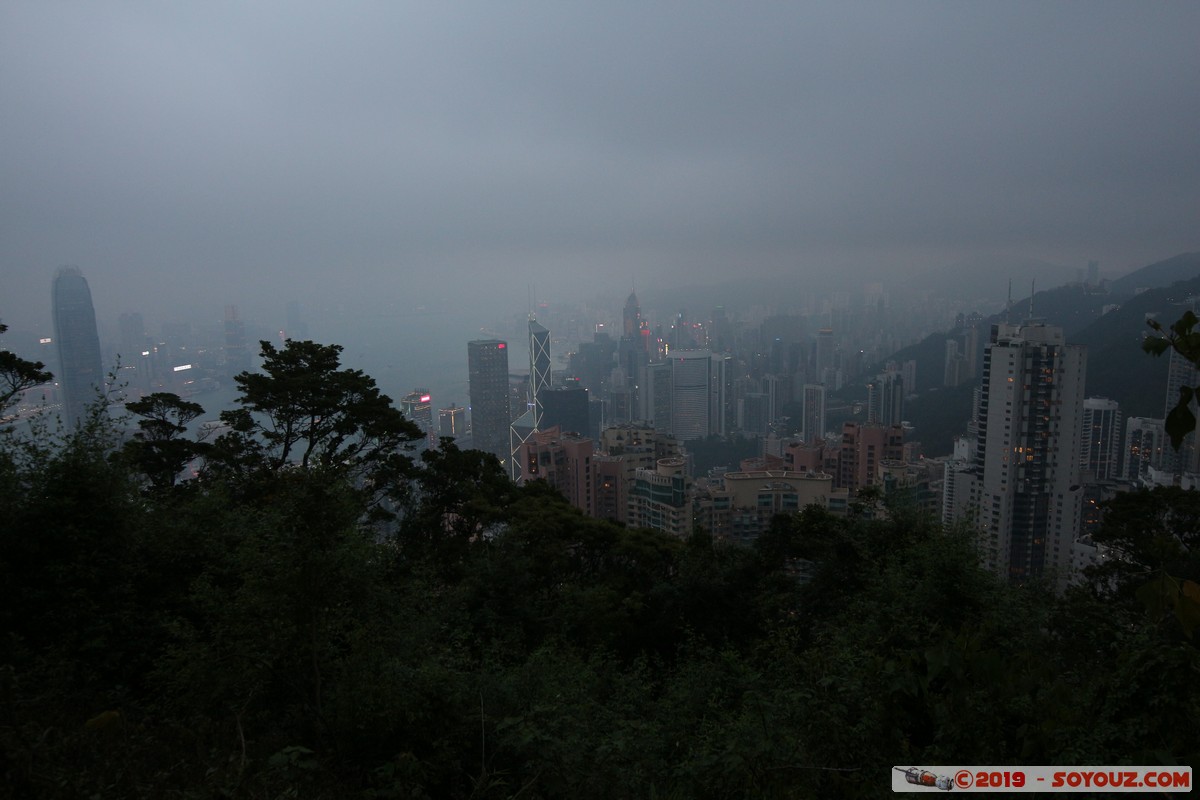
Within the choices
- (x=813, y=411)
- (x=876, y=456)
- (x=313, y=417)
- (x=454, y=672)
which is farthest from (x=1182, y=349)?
(x=813, y=411)

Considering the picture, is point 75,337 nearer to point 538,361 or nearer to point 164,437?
point 164,437

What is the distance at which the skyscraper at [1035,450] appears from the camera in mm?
16703

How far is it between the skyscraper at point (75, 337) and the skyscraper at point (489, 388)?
22432 millimetres

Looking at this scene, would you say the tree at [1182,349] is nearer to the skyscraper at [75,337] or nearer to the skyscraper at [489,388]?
the skyscraper at [75,337]

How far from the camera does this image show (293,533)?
10.2 feet

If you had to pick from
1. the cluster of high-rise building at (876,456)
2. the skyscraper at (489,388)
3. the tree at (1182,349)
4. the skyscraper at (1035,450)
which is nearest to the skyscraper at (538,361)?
the skyscraper at (489,388)

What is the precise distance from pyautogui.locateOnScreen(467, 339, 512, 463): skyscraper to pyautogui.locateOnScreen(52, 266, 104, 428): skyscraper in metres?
22.4

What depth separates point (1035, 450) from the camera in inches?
665

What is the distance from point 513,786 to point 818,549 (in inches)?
188

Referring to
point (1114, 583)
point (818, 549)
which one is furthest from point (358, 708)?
point (1114, 583)

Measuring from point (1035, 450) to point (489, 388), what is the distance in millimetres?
27603

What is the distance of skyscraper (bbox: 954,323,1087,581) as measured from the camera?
16.7m

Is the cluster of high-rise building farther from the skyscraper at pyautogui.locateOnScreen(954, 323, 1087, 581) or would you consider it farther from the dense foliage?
the dense foliage

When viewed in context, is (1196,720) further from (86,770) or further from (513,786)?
(86,770)
